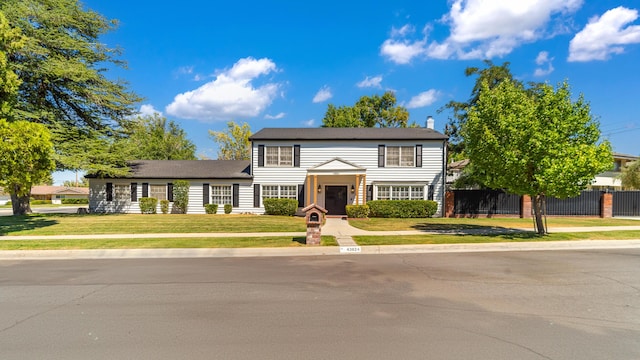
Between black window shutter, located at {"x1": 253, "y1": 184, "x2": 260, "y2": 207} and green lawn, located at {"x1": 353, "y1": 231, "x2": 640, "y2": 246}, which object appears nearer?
green lawn, located at {"x1": 353, "y1": 231, "x2": 640, "y2": 246}

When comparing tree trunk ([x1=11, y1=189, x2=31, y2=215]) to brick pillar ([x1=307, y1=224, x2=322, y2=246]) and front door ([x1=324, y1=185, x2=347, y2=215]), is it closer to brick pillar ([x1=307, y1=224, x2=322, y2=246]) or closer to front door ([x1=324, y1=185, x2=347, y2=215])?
front door ([x1=324, y1=185, x2=347, y2=215])

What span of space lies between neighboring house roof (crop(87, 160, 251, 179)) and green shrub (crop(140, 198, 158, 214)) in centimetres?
167

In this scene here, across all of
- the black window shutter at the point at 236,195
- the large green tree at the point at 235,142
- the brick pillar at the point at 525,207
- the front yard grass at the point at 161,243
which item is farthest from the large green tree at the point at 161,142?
the brick pillar at the point at 525,207

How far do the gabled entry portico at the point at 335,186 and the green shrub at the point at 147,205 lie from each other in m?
10.8

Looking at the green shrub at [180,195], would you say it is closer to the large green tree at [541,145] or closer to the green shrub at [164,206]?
the green shrub at [164,206]

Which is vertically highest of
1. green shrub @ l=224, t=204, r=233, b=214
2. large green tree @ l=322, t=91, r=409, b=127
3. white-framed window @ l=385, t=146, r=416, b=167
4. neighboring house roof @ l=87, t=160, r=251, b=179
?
large green tree @ l=322, t=91, r=409, b=127

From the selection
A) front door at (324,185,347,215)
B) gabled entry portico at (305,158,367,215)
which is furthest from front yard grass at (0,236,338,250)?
front door at (324,185,347,215)

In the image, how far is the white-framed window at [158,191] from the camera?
2328 cm

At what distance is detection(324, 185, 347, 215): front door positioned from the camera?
73.8 feet

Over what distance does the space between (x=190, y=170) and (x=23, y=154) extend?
494 inches

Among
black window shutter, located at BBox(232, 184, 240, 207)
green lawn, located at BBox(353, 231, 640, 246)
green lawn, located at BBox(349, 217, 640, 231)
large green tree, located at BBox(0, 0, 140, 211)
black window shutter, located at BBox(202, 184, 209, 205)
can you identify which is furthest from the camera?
black window shutter, located at BBox(202, 184, 209, 205)

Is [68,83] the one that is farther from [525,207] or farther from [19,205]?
[525,207]

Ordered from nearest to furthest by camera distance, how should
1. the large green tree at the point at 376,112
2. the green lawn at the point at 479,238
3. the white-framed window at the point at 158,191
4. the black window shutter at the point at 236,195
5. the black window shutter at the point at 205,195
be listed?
1. the green lawn at the point at 479,238
2. the black window shutter at the point at 236,195
3. the black window shutter at the point at 205,195
4. the white-framed window at the point at 158,191
5. the large green tree at the point at 376,112

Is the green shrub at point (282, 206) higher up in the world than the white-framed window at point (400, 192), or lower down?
lower down
